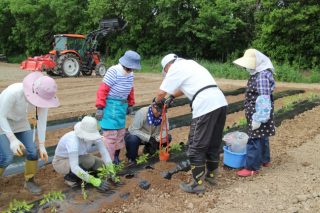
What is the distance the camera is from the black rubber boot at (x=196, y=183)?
3.93 metres

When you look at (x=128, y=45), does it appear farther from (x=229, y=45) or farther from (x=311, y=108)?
(x=311, y=108)

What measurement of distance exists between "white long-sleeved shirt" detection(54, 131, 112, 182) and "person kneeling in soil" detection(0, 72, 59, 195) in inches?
10.0

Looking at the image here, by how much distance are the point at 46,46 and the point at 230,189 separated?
26.2 meters

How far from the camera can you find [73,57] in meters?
15.6

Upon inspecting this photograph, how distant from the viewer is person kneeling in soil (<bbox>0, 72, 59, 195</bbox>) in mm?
3447

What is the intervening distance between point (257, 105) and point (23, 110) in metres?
2.41

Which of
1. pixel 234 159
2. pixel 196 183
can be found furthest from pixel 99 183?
pixel 234 159

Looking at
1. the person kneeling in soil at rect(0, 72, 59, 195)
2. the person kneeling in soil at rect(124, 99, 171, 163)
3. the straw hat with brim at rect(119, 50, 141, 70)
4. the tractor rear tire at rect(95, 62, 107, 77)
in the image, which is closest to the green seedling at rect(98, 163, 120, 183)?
the person kneeling in soil at rect(0, 72, 59, 195)

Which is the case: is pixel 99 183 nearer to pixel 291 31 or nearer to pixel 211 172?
pixel 211 172

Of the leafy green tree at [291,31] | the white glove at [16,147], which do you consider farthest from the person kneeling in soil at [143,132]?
the leafy green tree at [291,31]

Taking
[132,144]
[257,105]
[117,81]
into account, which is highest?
[117,81]

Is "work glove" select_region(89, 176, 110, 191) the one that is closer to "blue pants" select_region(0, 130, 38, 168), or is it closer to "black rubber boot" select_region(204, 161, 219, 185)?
"blue pants" select_region(0, 130, 38, 168)

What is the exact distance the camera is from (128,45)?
23.8 m

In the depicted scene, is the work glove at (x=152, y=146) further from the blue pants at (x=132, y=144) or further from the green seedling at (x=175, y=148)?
the green seedling at (x=175, y=148)
